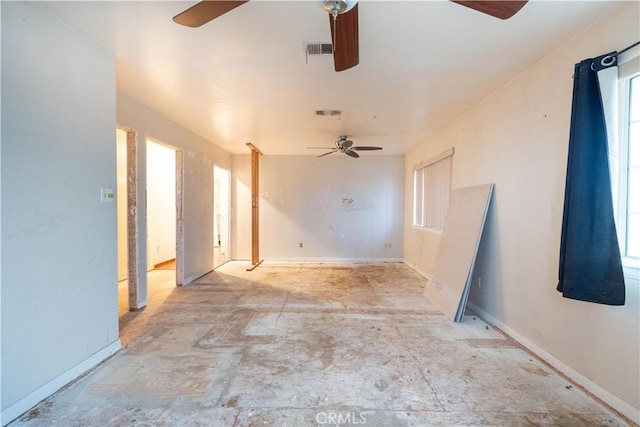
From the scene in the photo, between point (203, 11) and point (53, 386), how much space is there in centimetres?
246

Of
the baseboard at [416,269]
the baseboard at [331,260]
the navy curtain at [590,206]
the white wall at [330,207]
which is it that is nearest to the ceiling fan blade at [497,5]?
the navy curtain at [590,206]

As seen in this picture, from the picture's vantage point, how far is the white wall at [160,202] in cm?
564

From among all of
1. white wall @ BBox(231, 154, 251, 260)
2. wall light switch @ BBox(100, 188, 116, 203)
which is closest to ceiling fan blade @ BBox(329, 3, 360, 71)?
wall light switch @ BBox(100, 188, 116, 203)

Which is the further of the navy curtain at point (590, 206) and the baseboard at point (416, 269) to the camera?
the baseboard at point (416, 269)

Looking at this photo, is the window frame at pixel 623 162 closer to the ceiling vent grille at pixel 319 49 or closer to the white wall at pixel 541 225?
the white wall at pixel 541 225

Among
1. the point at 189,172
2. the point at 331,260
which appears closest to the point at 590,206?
the point at 189,172

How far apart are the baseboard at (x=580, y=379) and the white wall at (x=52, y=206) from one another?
11.5 feet

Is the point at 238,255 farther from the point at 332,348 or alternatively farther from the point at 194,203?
the point at 332,348

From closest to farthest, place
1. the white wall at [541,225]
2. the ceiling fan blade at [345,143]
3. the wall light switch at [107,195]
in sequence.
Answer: the white wall at [541,225] → the wall light switch at [107,195] → the ceiling fan blade at [345,143]

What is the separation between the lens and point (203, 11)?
1.44 m

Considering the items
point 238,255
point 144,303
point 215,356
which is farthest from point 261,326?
point 238,255

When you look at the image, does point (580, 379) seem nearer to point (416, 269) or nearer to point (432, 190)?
point (432, 190)

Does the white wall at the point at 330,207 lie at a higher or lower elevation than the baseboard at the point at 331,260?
higher

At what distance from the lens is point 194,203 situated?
468 centimetres
